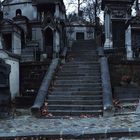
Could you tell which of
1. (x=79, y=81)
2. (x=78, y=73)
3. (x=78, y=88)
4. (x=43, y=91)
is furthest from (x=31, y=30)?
(x=43, y=91)

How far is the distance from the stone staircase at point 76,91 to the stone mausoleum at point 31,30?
3.19m

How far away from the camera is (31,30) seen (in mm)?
34094

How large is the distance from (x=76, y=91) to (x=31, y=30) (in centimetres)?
1857

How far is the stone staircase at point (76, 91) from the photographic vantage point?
1461cm

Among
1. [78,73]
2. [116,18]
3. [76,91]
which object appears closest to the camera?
[76,91]

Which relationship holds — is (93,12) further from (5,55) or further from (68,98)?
(68,98)

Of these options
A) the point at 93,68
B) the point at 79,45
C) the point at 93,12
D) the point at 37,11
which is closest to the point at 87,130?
the point at 93,68

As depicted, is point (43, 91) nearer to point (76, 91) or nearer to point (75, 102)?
point (76, 91)

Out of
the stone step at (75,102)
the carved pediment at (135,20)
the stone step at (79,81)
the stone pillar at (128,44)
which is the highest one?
the carved pediment at (135,20)

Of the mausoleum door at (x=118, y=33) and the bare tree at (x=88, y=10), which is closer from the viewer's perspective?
the mausoleum door at (x=118, y=33)

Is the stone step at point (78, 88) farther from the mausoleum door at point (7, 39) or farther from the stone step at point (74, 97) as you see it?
the mausoleum door at point (7, 39)

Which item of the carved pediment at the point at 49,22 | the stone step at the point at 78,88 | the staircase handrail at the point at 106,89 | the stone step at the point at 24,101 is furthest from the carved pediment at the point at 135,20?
the stone step at the point at 24,101

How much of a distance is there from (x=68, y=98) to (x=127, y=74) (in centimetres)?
529

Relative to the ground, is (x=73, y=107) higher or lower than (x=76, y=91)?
lower
